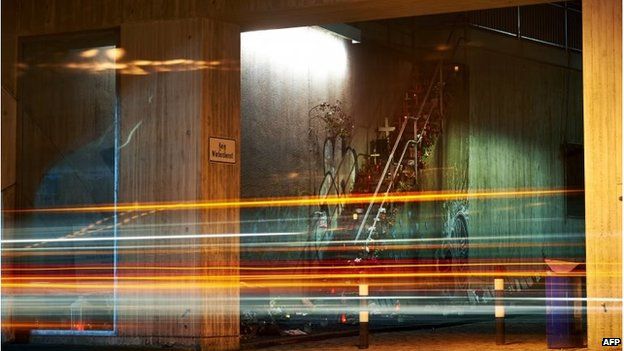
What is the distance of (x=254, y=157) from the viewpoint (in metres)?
20.0

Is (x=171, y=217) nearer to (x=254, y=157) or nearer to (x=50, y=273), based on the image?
(x=50, y=273)

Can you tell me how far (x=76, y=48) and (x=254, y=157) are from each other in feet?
14.5

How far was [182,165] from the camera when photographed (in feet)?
50.2

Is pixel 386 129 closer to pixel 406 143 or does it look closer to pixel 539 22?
pixel 406 143

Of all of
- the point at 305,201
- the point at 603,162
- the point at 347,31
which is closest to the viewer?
the point at 603,162

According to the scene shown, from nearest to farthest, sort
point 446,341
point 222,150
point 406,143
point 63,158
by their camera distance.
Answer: point 222,150 < point 446,341 < point 63,158 < point 406,143

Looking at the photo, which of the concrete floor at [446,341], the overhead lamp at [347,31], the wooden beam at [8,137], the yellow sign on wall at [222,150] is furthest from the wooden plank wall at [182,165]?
the overhead lamp at [347,31]

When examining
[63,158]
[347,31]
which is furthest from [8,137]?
[347,31]

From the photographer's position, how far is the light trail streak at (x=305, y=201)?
50.3 feet

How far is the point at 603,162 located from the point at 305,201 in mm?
8514

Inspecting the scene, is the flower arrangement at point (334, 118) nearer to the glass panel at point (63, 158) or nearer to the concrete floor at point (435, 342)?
the concrete floor at point (435, 342)

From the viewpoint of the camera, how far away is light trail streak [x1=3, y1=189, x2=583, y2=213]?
604 inches

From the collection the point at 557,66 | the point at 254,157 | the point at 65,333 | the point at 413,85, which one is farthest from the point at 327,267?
the point at 557,66
